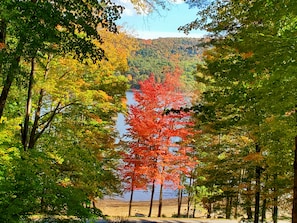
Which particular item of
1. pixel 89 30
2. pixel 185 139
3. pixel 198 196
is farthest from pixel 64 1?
pixel 198 196

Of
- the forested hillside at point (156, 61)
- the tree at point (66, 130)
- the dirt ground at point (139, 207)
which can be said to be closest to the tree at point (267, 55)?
the tree at point (66, 130)

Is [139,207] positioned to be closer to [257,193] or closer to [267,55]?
[257,193]

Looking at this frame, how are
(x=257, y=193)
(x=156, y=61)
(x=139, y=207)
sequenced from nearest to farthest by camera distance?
(x=257, y=193), (x=139, y=207), (x=156, y=61)

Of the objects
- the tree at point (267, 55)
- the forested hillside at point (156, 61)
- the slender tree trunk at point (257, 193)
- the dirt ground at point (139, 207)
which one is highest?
the forested hillside at point (156, 61)

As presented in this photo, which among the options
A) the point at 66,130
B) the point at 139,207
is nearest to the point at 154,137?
the point at 66,130

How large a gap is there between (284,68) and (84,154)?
7441mm

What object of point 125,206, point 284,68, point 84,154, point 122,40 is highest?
point 122,40

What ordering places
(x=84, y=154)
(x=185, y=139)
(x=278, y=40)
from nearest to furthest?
1. (x=278, y=40)
2. (x=84, y=154)
3. (x=185, y=139)

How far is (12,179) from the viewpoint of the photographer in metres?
7.02

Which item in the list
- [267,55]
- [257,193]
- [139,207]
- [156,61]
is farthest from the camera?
[156,61]

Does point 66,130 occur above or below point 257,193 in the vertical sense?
above

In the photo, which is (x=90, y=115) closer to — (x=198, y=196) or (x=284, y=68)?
(x=284, y=68)

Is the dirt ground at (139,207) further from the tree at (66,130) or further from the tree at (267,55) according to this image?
the tree at (267,55)

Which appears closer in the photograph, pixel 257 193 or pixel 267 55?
pixel 267 55
